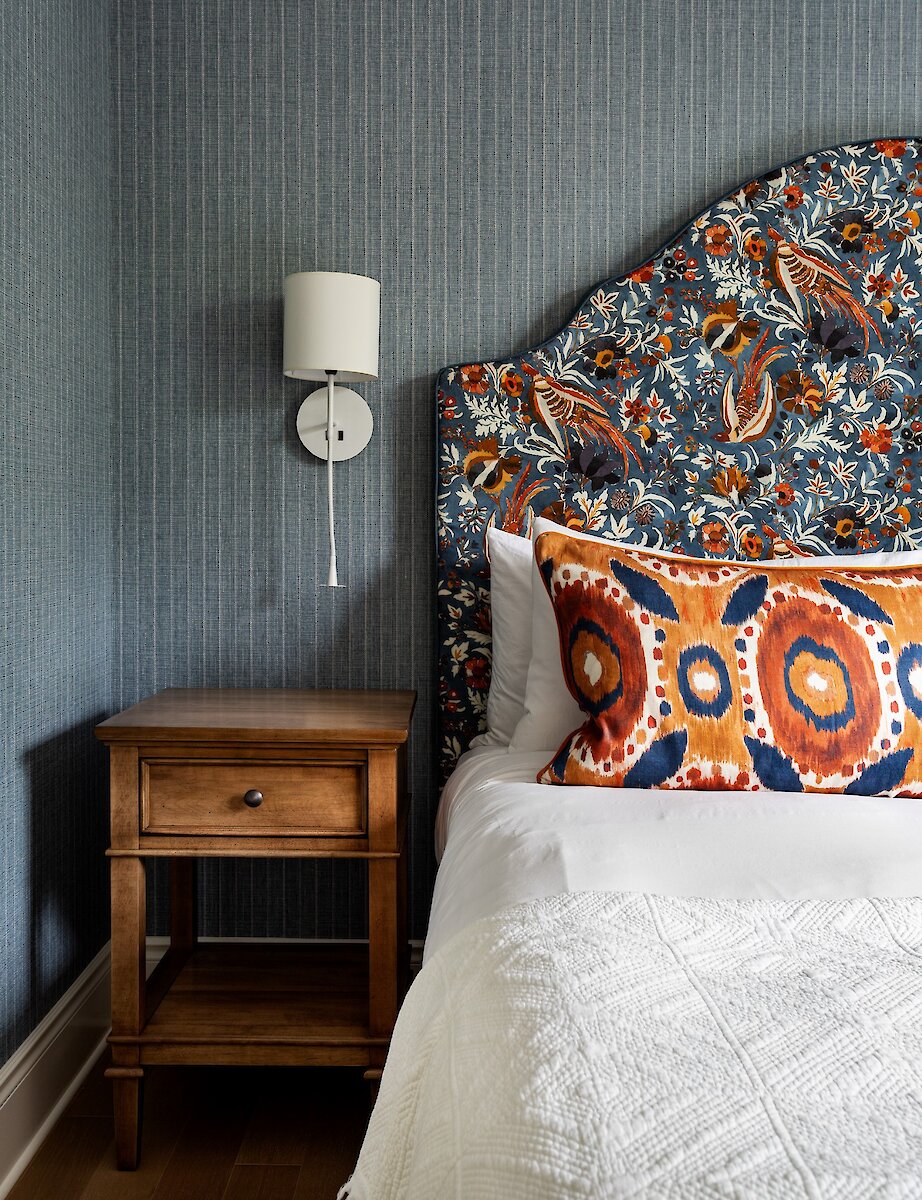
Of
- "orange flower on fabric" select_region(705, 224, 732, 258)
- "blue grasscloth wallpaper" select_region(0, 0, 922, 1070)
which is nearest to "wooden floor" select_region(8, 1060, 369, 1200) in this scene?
"blue grasscloth wallpaper" select_region(0, 0, 922, 1070)

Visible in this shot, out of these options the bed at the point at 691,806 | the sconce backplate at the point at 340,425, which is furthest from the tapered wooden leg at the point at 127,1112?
the sconce backplate at the point at 340,425

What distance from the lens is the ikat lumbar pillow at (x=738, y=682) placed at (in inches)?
58.9

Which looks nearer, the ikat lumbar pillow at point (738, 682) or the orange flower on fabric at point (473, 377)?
the ikat lumbar pillow at point (738, 682)

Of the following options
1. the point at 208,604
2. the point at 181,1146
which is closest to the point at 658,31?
the point at 208,604

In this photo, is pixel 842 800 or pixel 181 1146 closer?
pixel 842 800

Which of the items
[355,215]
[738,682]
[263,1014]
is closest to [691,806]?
[738,682]

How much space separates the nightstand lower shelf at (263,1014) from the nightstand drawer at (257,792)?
1.17 ft

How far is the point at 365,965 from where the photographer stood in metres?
1.97

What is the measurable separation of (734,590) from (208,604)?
3.87ft

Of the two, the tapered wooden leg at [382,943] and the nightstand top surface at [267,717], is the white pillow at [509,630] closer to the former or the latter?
the nightstand top surface at [267,717]

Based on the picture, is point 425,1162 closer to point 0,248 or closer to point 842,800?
point 842,800

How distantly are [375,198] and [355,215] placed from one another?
2.3 inches

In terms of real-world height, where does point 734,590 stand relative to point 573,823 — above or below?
above

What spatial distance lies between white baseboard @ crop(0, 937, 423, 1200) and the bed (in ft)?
2.78
